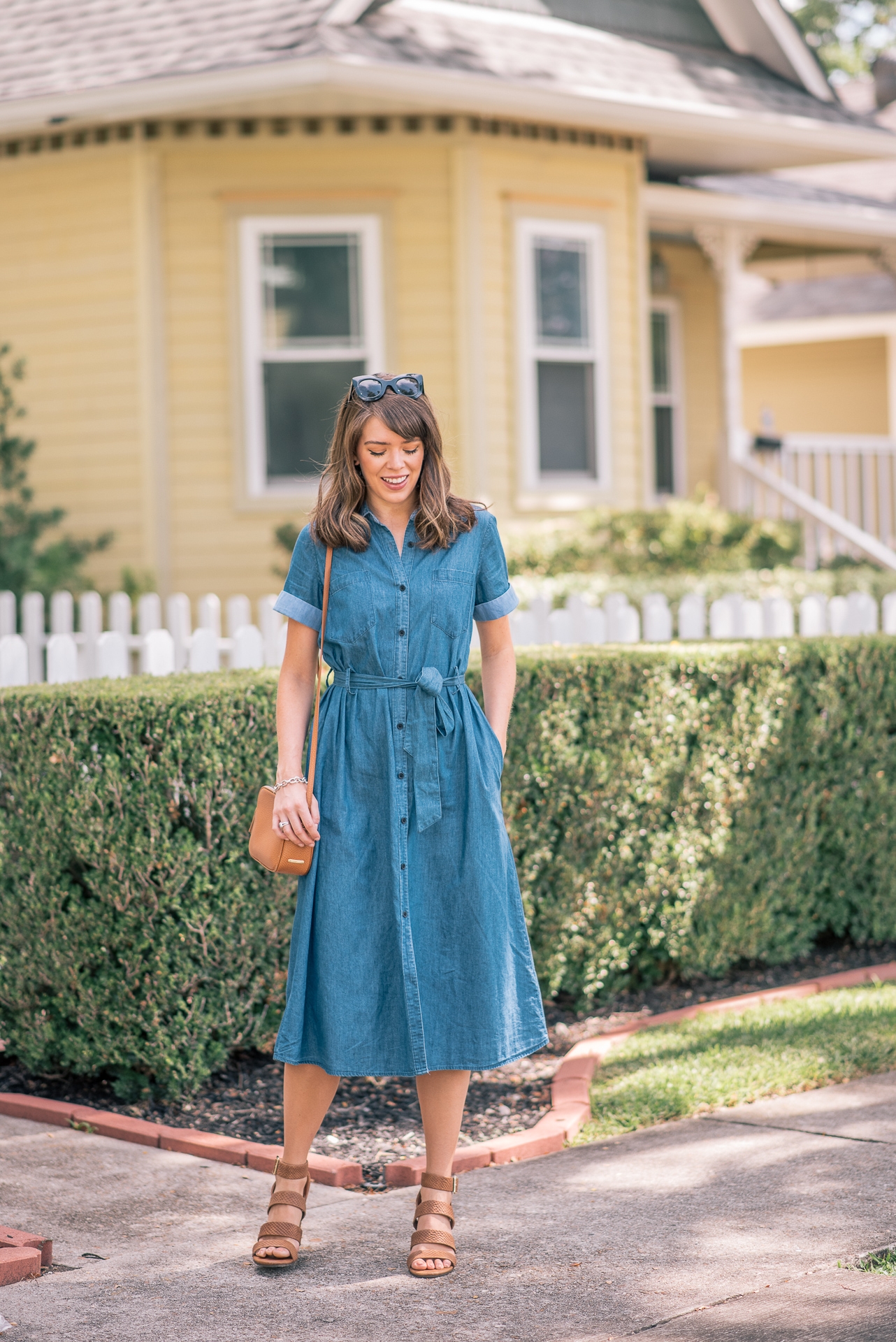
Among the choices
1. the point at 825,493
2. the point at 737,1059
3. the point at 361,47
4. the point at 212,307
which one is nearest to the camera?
the point at 737,1059

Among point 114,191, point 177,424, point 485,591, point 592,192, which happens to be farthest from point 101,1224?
point 592,192

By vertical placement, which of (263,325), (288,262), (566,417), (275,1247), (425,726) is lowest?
(275,1247)

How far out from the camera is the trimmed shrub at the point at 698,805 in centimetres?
551

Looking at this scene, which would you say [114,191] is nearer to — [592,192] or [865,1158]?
[592,192]

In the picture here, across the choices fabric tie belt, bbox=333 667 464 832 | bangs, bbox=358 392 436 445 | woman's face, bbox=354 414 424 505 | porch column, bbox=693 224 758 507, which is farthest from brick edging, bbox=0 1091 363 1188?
porch column, bbox=693 224 758 507

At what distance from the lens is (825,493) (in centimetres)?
1431

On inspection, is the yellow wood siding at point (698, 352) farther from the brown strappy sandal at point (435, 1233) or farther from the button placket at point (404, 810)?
the brown strappy sandal at point (435, 1233)

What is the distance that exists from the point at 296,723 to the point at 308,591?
31 cm

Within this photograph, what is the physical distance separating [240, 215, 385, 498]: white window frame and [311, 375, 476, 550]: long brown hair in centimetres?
716

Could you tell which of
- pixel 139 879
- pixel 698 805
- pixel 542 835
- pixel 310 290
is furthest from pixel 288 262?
pixel 139 879

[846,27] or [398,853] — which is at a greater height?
[846,27]

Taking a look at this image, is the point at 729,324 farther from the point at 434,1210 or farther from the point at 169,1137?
the point at 434,1210

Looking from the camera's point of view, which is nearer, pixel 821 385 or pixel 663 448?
pixel 663 448

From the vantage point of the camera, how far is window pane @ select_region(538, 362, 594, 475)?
37.4 ft
